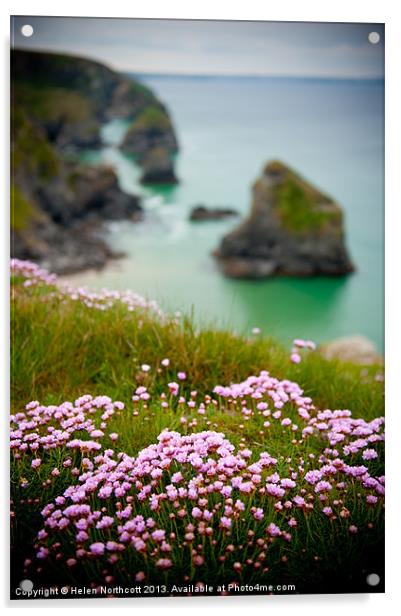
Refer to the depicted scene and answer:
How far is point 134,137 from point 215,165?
0.56m

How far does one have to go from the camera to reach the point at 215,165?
4059 millimetres

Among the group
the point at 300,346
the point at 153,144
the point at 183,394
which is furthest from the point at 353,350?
the point at 153,144

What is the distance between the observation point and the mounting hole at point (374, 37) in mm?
3823

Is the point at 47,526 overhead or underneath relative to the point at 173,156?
underneath

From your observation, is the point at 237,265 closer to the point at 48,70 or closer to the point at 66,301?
the point at 66,301

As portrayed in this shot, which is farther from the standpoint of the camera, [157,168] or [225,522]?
[157,168]

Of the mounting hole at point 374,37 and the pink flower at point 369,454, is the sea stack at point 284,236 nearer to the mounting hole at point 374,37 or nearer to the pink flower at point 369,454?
the mounting hole at point 374,37

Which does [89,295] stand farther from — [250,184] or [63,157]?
[250,184]

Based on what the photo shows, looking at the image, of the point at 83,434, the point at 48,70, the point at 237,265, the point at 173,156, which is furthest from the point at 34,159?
the point at 83,434

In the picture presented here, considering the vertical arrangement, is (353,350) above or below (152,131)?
below

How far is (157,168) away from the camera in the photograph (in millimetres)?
4129

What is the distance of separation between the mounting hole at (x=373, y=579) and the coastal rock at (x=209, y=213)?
87.3 inches

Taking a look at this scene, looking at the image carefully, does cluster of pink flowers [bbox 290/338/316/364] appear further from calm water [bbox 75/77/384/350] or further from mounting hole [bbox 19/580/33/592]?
mounting hole [bbox 19/580/33/592]
